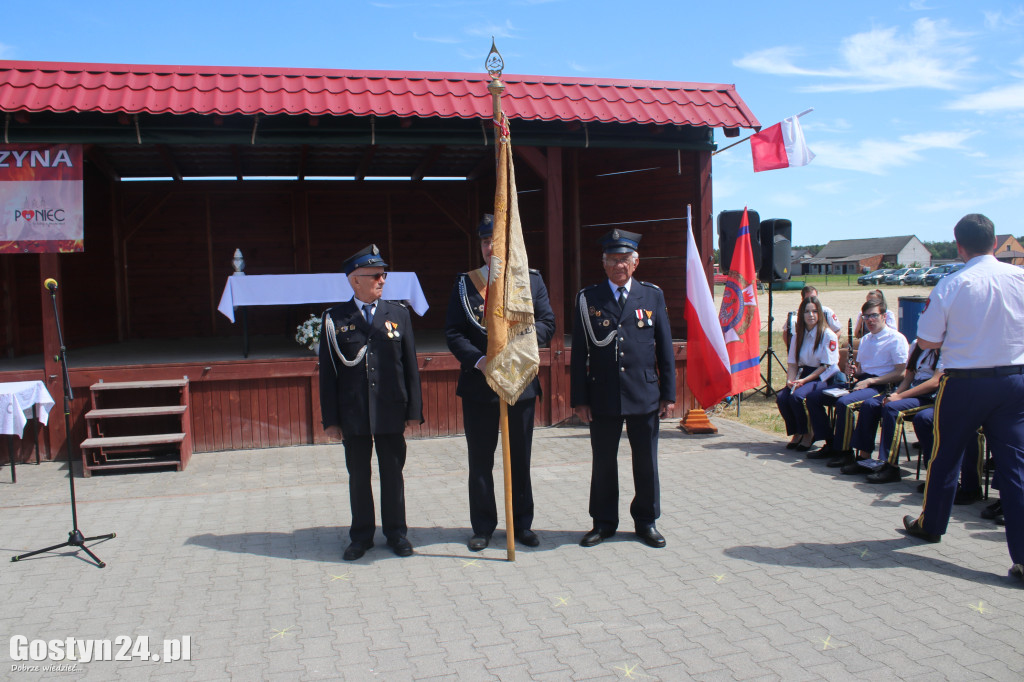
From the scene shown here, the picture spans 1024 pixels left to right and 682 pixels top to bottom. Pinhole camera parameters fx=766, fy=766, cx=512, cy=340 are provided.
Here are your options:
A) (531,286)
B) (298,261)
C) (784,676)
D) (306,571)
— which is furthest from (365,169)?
(784,676)

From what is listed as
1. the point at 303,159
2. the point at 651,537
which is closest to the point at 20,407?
the point at 303,159

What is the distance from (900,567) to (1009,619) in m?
0.72

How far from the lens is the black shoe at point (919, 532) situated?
4.71 meters

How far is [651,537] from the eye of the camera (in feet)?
15.6

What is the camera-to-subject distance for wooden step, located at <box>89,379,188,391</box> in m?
7.40

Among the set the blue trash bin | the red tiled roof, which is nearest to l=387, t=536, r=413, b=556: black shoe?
the red tiled roof

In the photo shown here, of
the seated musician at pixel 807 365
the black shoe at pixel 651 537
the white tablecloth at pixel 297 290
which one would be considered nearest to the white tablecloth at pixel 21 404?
the white tablecloth at pixel 297 290

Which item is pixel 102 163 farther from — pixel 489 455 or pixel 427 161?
pixel 489 455

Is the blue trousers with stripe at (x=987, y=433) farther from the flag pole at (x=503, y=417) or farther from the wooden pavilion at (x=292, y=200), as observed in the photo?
the wooden pavilion at (x=292, y=200)

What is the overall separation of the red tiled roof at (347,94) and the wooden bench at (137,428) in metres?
2.68

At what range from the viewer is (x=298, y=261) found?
41.2 ft

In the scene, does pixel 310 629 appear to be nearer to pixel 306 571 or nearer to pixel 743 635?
pixel 306 571

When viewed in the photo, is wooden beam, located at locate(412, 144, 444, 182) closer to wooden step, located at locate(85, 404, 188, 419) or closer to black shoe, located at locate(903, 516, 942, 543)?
wooden step, located at locate(85, 404, 188, 419)

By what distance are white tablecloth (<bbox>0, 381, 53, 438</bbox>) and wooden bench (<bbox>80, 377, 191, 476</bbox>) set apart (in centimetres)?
40
